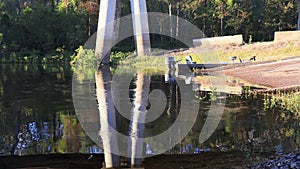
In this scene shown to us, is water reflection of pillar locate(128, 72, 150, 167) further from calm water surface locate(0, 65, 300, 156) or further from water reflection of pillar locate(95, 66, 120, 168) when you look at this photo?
water reflection of pillar locate(95, 66, 120, 168)

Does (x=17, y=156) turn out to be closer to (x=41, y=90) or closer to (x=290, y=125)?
(x=290, y=125)

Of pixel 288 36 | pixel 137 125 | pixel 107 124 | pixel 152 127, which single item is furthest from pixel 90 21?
pixel 152 127

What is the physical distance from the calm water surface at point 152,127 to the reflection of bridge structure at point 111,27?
1468cm

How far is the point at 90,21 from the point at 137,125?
115 ft

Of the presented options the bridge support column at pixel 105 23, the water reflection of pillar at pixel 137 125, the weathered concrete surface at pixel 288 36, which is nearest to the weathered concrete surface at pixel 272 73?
the water reflection of pillar at pixel 137 125

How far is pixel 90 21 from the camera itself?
141 ft

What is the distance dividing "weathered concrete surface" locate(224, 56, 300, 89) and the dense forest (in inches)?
799

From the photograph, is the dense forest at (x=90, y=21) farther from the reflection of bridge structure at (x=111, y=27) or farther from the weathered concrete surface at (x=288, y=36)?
the weathered concrete surface at (x=288, y=36)

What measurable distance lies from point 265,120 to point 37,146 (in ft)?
16.8

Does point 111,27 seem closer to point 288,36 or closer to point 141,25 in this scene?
point 141,25

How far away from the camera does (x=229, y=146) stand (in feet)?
24.1

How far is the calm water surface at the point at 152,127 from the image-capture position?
7.36 meters

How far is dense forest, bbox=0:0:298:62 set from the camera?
41281 millimetres

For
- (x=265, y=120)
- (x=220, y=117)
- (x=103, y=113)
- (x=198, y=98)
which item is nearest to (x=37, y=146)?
(x=103, y=113)
